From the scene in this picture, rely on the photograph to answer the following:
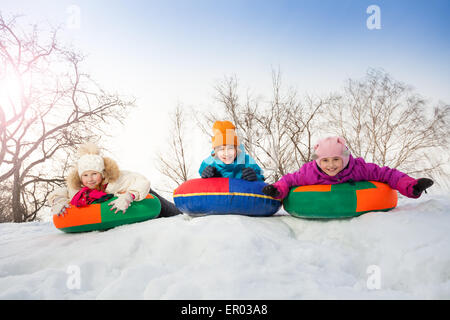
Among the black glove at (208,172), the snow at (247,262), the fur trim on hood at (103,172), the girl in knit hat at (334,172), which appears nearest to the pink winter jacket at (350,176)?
the girl in knit hat at (334,172)

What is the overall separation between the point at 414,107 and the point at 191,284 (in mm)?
12906

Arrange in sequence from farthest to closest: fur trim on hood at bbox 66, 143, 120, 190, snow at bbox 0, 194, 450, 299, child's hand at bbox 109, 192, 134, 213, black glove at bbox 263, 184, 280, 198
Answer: fur trim on hood at bbox 66, 143, 120, 190 → child's hand at bbox 109, 192, 134, 213 → black glove at bbox 263, 184, 280, 198 → snow at bbox 0, 194, 450, 299

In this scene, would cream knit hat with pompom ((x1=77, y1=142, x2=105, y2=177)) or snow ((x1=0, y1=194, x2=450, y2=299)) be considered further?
cream knit hat with pompom ((x1=77, y1=142, x2=105, y2=177))

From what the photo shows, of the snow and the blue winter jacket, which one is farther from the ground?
the blue winter jacket

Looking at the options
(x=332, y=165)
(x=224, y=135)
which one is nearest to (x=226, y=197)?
(x=224, y=135)

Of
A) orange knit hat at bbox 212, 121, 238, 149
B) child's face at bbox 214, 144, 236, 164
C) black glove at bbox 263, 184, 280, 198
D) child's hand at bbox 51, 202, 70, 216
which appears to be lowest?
child's hand at bbox 51, 202, 70, 216

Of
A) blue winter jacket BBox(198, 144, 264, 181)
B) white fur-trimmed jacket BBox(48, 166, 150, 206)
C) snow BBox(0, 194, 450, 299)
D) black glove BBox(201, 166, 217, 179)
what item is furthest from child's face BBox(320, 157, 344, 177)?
white fur-trimmed jacket BBox(48, 166, 150, 206)

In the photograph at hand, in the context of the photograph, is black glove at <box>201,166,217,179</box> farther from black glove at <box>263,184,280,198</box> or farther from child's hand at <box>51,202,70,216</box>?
child's hand at <box>51,202,70,216</box>

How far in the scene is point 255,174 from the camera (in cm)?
381

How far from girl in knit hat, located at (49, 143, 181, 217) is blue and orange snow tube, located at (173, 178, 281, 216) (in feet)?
2.04

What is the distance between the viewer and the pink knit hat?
11.0 ft

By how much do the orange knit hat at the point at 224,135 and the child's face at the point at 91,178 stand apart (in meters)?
1.53

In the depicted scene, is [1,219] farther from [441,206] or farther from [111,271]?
[441,206]

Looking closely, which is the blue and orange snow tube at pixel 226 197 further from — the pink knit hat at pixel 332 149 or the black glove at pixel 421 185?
the black glove at pixel 421 185
